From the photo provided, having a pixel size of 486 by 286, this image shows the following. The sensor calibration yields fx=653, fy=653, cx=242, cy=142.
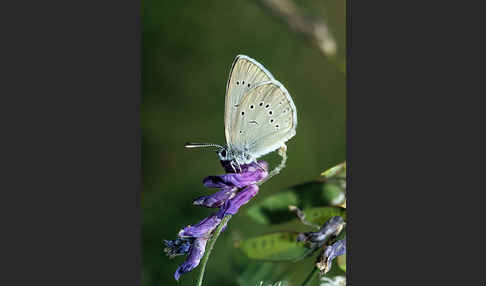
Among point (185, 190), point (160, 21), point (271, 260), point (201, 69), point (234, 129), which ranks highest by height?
point (160, 21)

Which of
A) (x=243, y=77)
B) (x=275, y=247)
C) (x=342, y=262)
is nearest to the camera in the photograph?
(x=243, y=77)

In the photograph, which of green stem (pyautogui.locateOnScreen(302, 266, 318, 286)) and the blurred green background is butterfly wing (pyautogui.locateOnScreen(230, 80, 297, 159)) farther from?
green stem (pyautogui.locateOnScreen(302, 266, 318, 286))

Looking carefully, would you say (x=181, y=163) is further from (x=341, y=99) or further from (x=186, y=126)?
(x=341, y=99)

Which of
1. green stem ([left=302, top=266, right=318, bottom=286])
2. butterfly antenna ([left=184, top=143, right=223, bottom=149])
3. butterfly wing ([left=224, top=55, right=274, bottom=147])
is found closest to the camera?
butterfly wing ([left=224, top=55, right=274, bottom=147])

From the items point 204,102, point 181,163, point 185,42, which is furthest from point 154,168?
point 185,42

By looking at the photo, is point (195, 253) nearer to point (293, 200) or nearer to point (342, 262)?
point (293, 200)

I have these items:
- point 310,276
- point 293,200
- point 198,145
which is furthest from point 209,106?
point 310,276

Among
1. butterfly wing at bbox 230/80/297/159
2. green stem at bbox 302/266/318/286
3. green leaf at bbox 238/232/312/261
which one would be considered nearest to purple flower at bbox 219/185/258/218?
butterfly wing at bbox 230/80/297/159
